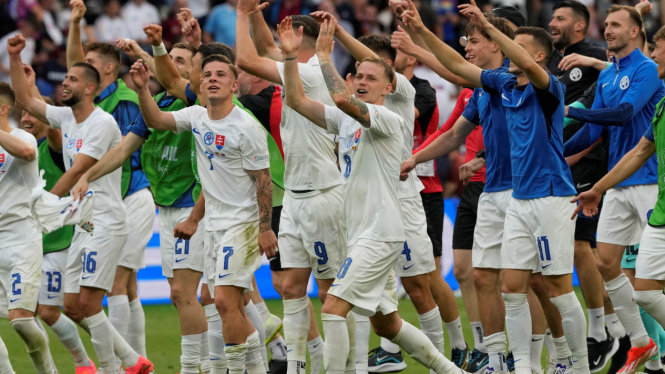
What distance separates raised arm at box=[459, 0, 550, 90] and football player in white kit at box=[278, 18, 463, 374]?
0.72 meters

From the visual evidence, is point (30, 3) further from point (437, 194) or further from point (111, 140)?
point (437, 194)

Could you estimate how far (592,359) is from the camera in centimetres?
805

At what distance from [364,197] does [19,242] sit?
3.00 meters

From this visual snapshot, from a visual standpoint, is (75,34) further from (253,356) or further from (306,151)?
(253,356)

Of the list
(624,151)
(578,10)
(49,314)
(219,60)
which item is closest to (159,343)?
(49,314)

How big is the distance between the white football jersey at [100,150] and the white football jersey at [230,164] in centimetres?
128

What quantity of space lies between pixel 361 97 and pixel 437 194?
2612mm

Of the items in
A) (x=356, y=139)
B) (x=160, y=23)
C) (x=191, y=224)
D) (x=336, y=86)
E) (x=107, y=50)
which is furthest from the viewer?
(x=160, y=23)

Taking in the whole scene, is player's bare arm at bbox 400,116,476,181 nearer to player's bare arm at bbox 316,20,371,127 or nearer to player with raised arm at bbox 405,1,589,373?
player with raised arm at bbox 405,1,589,373

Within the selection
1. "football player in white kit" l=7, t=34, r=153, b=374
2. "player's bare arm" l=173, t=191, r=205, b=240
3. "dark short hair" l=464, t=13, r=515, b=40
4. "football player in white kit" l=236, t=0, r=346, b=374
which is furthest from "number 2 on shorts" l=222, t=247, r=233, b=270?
"dark short hair" l=464, t=13, r=515, b=40

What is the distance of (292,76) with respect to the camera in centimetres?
596

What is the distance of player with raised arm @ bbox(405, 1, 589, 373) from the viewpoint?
637cm

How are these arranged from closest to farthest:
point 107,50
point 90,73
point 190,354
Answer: point 190,354, point 90,73, point 107,50

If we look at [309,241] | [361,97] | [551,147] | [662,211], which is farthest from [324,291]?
[662,211]
